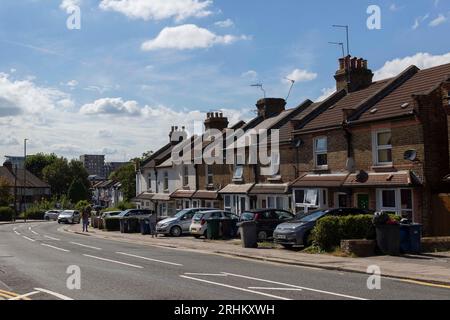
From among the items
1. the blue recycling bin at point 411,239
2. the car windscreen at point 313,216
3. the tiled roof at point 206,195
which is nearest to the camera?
the blue recycling bin at point 411,239

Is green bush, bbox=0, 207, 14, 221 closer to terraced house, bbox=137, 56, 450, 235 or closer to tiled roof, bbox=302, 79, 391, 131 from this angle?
terraced house, bbox=137, 56, 450, 235

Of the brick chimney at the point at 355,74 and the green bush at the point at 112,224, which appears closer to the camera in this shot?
the brick chimney at the point at 355,74

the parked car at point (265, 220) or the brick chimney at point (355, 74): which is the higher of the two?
the brick chimney at point (355, 74)

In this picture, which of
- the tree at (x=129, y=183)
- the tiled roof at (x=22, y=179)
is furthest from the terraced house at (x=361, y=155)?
the tiled roof at (x=22, y=179)

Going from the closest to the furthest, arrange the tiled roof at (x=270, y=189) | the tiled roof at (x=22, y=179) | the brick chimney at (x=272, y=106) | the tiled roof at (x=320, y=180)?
the tiled roof at (x=320, y=180), the tiled roof at (x=270, y=189), the brick chimney at (x=272, y=106), the tiled roof at (x=22, y=179)

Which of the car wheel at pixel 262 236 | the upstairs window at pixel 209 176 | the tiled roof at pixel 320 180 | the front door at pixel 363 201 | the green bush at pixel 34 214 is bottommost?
the green bush at pixel 34 214

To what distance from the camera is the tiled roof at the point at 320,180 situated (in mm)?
26250

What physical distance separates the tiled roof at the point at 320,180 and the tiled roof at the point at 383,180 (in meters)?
0.58

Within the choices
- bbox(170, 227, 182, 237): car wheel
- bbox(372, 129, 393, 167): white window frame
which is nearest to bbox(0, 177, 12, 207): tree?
bbox(170, 227, 182, 237): car wheel

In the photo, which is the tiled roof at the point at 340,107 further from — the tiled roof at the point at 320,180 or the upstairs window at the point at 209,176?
the upstairs window at the point at 209,176

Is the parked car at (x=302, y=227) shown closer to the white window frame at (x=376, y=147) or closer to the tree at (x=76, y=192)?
the white window frame at (x=376, y=147)

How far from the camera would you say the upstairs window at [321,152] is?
2855 cm

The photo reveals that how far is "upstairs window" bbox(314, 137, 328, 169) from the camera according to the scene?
93.7ft
